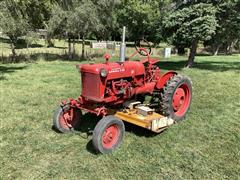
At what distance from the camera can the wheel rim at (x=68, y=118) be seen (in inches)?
207

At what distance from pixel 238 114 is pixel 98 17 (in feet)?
39.5

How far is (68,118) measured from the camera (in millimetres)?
5340

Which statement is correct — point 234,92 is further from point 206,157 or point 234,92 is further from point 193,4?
point 193,4

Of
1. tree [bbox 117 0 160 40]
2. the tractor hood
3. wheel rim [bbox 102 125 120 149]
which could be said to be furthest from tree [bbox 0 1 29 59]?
tree [bbox 117 0 160 40]

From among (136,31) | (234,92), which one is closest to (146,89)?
(234,92)

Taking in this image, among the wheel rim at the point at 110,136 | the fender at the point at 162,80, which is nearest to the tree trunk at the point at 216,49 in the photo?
the fender at the point at 162,80

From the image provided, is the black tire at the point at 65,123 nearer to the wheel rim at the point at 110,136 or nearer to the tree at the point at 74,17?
the wheel rim at the point at 110,136

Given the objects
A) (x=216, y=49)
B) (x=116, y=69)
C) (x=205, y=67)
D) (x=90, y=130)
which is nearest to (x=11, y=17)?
(x=90, y=130)

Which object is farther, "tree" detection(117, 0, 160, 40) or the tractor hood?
"tree" detection(117, 0, 160, 40)

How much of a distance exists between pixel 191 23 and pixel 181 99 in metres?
6.59

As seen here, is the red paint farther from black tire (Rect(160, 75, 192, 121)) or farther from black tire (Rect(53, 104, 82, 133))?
black tire (Rect(160, 75, 192, 121))

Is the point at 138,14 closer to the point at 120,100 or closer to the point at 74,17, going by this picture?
the point at 74,17

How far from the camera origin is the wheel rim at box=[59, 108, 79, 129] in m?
5.25

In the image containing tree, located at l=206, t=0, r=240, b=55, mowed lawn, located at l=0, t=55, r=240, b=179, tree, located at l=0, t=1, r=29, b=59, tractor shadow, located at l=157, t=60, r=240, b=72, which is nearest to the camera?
mowed lawn, located at l=0, t=55, r=240, b=179
